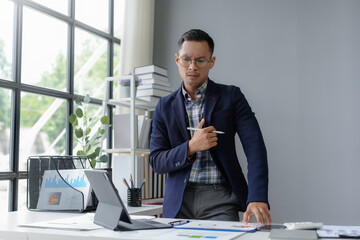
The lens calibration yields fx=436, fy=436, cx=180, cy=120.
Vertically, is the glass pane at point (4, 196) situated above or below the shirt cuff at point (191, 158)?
below

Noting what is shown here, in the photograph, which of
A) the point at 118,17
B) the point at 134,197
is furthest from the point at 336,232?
the point at 118,17

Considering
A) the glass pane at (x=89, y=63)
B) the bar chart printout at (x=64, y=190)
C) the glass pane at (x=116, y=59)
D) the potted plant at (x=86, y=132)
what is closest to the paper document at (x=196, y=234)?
the bar chart printout at (x=64, y=190)

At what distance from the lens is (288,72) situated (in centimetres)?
388

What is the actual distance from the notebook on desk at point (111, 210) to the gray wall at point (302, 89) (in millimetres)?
2568

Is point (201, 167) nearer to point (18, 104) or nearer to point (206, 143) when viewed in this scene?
point (206, 143)

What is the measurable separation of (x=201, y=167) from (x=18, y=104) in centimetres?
167

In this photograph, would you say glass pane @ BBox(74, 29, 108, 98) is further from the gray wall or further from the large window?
the gray wall

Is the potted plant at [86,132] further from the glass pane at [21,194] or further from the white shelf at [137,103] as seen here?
the glass pane at [21,194]

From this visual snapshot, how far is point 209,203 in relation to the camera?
1.87 m


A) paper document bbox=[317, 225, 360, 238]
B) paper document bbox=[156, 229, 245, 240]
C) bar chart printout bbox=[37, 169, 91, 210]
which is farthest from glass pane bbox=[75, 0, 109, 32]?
paper document bbox=[317, 225, 360, 238]

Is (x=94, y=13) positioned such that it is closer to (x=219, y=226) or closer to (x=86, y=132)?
(x=86, y=132)

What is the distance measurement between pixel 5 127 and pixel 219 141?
1760 millimetres

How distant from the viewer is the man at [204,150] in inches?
73.2

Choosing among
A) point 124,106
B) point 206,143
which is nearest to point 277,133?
point 124,106
